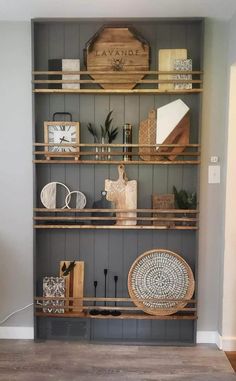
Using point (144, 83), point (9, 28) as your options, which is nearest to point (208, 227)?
point (144, 83)

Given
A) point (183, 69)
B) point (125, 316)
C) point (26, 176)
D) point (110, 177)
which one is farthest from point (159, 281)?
point (183, 69)

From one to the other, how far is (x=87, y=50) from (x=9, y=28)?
1.99ft

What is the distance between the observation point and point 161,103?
8.25 feet

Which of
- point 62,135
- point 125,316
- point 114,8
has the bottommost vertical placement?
point 125,316

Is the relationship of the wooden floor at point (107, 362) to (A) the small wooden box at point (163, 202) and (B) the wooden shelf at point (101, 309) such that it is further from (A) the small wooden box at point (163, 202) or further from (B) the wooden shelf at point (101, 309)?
(A) the small wooden box at point (163, 202)

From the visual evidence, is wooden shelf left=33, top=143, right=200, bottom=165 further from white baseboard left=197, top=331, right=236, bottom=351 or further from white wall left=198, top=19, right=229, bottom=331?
white baseboard left=197, top=331, right=236, bottom=351

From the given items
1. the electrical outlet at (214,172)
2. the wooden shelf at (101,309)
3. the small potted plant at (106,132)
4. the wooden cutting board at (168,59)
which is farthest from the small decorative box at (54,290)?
the wooden cutting board at (168,59)

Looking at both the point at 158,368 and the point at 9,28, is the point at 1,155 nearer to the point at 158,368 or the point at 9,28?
the point at 9,28

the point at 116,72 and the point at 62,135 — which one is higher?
the point at 116,72

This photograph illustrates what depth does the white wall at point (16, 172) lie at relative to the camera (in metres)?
2.49

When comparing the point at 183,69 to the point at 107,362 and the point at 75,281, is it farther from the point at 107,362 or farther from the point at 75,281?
the point at 107,362

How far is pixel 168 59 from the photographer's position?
2.45 metres

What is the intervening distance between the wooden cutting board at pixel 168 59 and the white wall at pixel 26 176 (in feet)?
0.65

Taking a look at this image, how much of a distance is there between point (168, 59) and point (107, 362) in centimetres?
218
